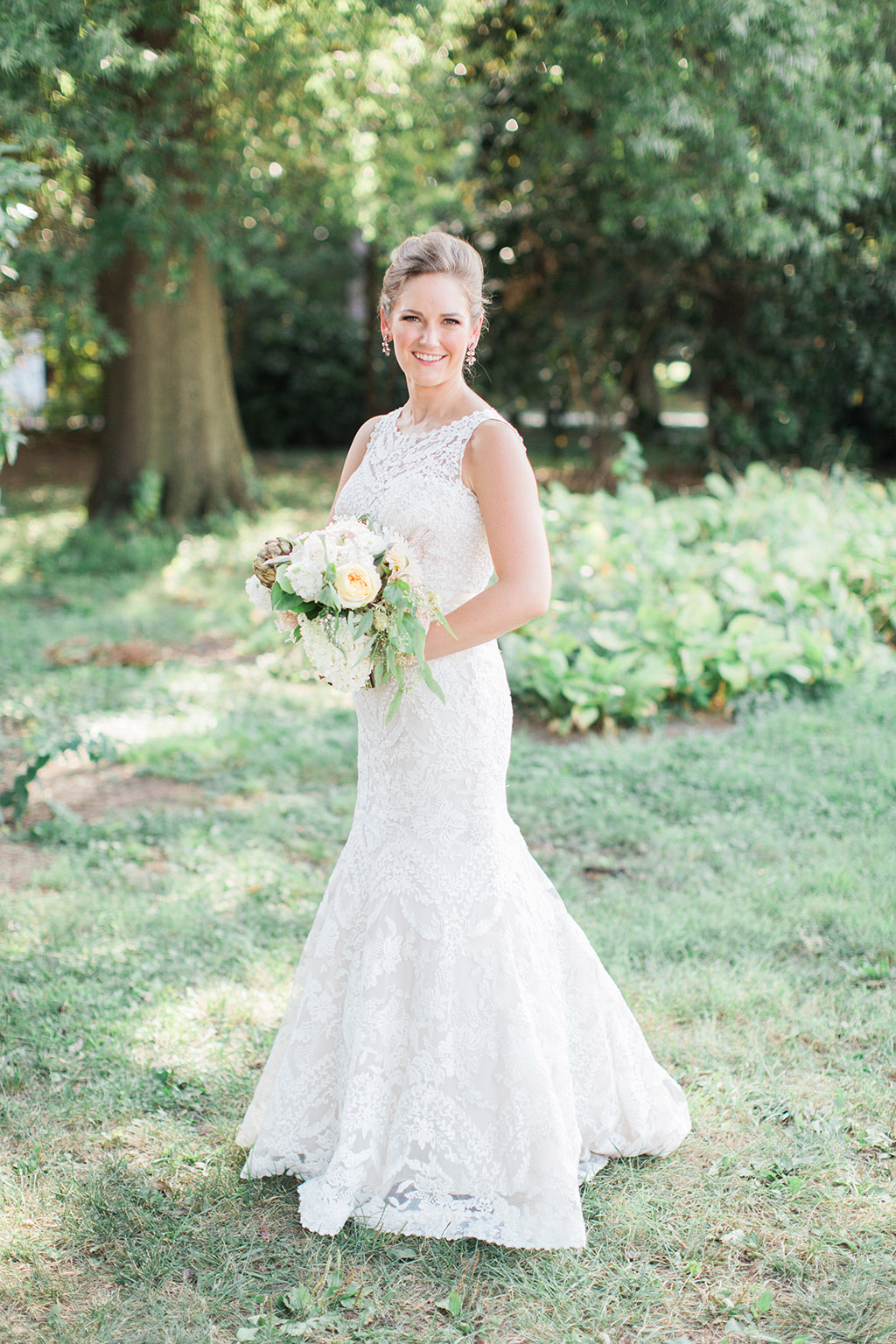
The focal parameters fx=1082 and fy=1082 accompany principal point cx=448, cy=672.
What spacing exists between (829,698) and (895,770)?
1.16m

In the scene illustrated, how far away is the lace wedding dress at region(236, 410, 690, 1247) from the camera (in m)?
2.64

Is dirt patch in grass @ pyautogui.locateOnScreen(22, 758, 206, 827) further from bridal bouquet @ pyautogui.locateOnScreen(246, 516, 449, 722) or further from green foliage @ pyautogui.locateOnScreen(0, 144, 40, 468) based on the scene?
bridal bouquet @ pyautogui.locateOnScreen(246, 516, 449, 722)

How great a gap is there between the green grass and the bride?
0.15 metres

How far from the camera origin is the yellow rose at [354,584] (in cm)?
235

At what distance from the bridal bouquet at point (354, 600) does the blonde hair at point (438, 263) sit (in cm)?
64

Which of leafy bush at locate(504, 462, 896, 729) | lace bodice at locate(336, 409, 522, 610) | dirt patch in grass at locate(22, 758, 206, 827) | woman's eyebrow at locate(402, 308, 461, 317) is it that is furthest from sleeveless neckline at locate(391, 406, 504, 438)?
leafy bush at locate(504, 462, 896, 729)

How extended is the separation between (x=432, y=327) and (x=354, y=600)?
75cm

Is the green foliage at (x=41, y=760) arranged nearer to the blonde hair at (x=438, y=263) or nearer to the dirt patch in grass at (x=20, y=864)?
the dirt patch in grass at (x=20, y=864)

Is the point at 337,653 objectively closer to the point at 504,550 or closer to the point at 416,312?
the point at 504,550

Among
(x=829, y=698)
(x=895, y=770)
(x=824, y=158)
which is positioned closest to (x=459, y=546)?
(x=895, y=770)

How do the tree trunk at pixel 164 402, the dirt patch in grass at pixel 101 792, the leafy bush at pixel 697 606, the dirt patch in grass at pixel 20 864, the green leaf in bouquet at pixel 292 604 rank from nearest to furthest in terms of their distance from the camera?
the green leaf in bouquet at pixel 292 604, the dirt patch in grass at pixel 20 864, the dirt patch in grass at pixel 101 792, the leafy bush at pixel 697 606, the tree trunk at pixel 164 402

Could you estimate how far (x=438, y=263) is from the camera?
261 cm

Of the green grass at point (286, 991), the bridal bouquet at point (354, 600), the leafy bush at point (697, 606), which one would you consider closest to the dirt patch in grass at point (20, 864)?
the green grass at point (286, 991)

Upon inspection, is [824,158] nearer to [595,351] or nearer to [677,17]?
[677,17]
